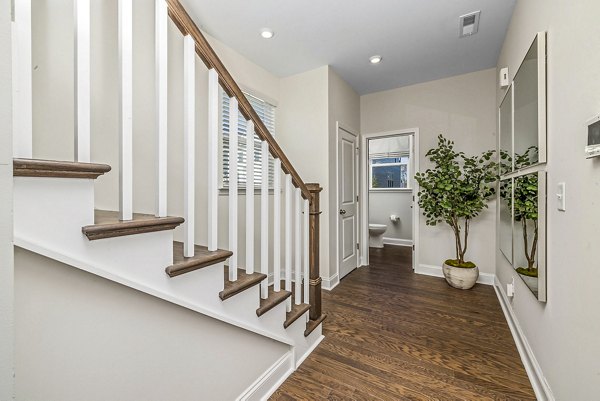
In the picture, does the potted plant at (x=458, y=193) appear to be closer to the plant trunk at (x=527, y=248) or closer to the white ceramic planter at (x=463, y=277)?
the white ceramic planter at (x=463, y=277)

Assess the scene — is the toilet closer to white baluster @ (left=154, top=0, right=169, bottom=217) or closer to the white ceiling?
the white ceiling

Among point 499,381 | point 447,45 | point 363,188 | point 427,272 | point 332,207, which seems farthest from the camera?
point 363,188

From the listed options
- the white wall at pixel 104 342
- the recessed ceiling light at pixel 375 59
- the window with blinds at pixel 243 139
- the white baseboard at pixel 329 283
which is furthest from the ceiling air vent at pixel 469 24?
the white wall at pixel 104 342

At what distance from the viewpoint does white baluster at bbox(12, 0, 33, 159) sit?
66cm

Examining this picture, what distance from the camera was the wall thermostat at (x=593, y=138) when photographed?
3.02 ft

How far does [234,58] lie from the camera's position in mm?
2820

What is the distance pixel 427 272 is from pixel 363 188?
4.79 ft

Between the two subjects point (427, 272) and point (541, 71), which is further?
point (427, 272)

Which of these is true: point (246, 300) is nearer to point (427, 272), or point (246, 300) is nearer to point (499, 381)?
point (499, 381)

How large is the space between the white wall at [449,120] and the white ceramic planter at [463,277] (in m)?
0.36

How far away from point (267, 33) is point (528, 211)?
2564 millimetres

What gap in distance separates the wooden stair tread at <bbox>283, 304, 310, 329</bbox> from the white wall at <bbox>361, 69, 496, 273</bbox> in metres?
2.48

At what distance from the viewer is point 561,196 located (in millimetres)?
1260

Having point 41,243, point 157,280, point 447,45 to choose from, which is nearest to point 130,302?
point 157,280
